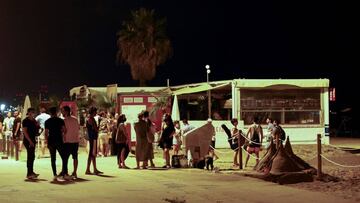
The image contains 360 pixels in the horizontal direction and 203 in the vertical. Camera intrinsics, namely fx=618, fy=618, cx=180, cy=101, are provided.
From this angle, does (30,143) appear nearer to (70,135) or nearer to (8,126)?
(70,135)

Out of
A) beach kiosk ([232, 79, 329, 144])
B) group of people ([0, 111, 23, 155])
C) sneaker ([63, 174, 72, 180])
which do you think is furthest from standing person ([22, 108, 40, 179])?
beach kiosk ([232, 79, 329, 144])

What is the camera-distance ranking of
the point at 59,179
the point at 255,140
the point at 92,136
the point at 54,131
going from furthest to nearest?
1. the point at 255,140
2. the point at 92,136
3. the point at 59,179
4. the point at 54,131

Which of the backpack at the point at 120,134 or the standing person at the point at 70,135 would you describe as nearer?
the standing person at the point at 70,135

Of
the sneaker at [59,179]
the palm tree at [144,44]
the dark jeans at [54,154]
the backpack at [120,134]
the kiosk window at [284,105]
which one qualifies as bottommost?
the sneaker at [59,179]

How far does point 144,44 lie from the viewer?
50.5 metres

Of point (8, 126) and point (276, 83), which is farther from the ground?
point (276, 83)

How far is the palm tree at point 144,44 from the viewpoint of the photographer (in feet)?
164

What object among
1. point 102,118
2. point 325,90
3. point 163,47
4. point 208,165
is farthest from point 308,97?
point 163,47

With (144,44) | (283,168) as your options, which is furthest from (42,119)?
(144,44)

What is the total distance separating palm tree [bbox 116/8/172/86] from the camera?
50125mm

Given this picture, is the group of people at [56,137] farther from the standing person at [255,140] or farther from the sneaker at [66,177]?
the standing person at [255,140]

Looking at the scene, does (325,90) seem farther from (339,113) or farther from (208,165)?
(339,113)

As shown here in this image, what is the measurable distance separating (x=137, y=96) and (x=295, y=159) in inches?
530

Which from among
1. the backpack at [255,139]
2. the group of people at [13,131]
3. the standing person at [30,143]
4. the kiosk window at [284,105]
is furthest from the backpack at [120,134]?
the kiosk window at [284,105]
